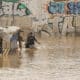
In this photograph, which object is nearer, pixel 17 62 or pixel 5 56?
pixel 17 62

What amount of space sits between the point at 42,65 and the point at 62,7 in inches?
759

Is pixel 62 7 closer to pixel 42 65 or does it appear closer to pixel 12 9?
pixel 12 9

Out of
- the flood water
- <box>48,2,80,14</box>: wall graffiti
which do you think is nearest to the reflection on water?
the flood water

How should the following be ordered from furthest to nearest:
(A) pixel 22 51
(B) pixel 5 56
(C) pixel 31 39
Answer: (C) pixel 31 39 < (A) pixel 22 51 < (B) pixel 5 56

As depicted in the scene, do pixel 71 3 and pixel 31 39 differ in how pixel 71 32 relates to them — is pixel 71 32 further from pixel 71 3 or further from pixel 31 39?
pixel 31 39

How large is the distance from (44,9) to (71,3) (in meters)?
2.17

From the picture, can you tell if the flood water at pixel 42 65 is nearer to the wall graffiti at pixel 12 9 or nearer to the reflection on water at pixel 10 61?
the reflection on water at pixel 10 61

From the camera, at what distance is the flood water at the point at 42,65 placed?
46.8 feet

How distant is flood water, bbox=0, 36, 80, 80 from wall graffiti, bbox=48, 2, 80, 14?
1293 cm

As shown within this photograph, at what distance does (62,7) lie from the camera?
36094 millimetres

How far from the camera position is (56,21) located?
118 feet

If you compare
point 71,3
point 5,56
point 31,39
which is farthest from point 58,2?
point 5,56

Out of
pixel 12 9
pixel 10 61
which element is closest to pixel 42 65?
pixel 10 61

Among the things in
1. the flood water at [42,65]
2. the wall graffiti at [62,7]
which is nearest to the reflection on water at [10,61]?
the flood water at [42,65]
